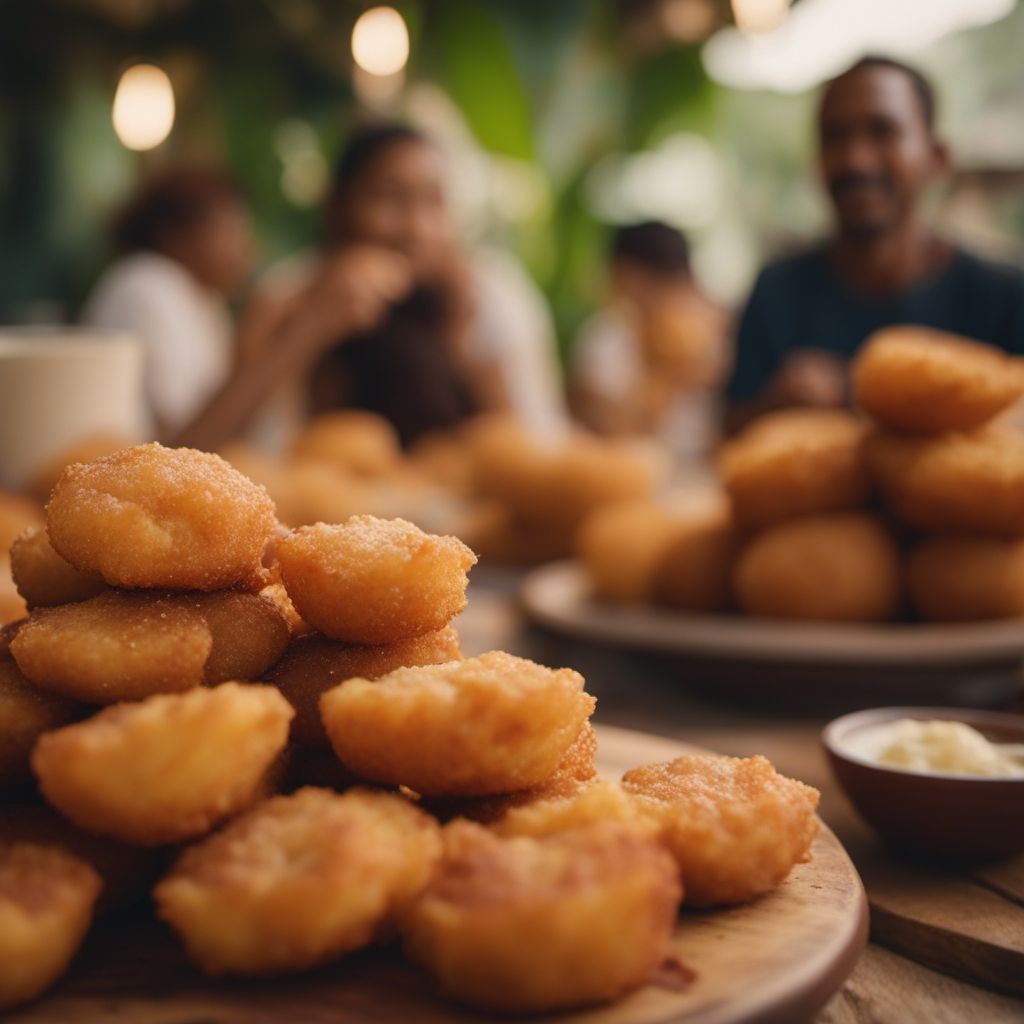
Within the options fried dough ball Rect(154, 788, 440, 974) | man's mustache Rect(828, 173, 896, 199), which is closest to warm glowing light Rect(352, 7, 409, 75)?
man's mustache Rect(828, 173, 896, 199)

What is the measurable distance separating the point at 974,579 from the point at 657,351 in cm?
534

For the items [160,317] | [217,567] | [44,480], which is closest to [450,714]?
[217,567]

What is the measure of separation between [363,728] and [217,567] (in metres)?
0.21

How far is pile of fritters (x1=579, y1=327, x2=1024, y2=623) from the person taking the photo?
1.70m

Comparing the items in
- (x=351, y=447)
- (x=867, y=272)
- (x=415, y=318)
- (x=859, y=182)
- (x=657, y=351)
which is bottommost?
(x=657, y=351)

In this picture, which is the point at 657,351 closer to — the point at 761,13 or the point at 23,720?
the point at 761,13

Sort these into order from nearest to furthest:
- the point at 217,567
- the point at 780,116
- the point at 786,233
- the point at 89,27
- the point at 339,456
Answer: the point at 217,567 < the point at 339,456 < the point at 89,27 < the point at 780,116 < the point at 786,233

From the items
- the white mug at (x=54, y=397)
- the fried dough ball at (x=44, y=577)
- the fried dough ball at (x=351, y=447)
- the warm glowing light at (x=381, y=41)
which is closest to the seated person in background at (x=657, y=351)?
the warm glowing light at (x=381, y=41)

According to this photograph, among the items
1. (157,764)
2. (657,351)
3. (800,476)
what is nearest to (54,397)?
(800,476)

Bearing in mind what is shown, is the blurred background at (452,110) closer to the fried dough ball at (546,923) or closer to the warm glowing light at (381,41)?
the warm glowing light at (381,41)

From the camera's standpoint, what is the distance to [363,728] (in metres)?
0.80

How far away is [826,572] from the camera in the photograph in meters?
1.78

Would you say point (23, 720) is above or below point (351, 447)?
above

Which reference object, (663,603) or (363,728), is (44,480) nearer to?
(663,603)
